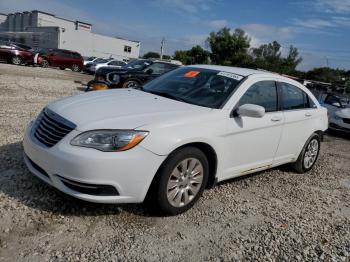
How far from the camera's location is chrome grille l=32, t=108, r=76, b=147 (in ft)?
Answer: 11.4

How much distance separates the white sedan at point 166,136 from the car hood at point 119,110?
0.01m

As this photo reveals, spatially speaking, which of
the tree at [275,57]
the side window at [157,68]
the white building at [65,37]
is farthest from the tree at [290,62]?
the side window at [157,68]

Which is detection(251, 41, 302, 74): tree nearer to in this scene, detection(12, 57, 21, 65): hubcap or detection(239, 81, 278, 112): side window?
detection(12, 57, 21, 65): hubcap

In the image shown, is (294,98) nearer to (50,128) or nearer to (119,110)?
(119,110)

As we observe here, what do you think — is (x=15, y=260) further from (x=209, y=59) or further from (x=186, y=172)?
(x=209, y=59)

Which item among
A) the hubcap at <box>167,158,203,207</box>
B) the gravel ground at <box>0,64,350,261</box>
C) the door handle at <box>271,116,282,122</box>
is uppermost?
the door handle at <box>271,116,282,122</box>

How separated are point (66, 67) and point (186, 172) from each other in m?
26.1

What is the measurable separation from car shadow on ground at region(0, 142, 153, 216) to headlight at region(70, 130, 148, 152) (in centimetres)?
79

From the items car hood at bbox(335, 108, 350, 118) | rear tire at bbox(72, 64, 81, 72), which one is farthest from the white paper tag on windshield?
rear tire at bbox(72, 64, 81, 72)

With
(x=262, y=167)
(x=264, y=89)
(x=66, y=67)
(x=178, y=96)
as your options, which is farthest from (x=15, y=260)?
(x=66, y=67)

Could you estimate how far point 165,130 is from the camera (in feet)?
11.5

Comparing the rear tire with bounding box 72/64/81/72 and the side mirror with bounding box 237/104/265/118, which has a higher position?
the side mirror with bounding box 237/104/265/118

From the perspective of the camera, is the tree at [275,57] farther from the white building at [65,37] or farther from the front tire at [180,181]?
the front tire at [180,181]

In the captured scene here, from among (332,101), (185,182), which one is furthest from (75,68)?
(185,182)
